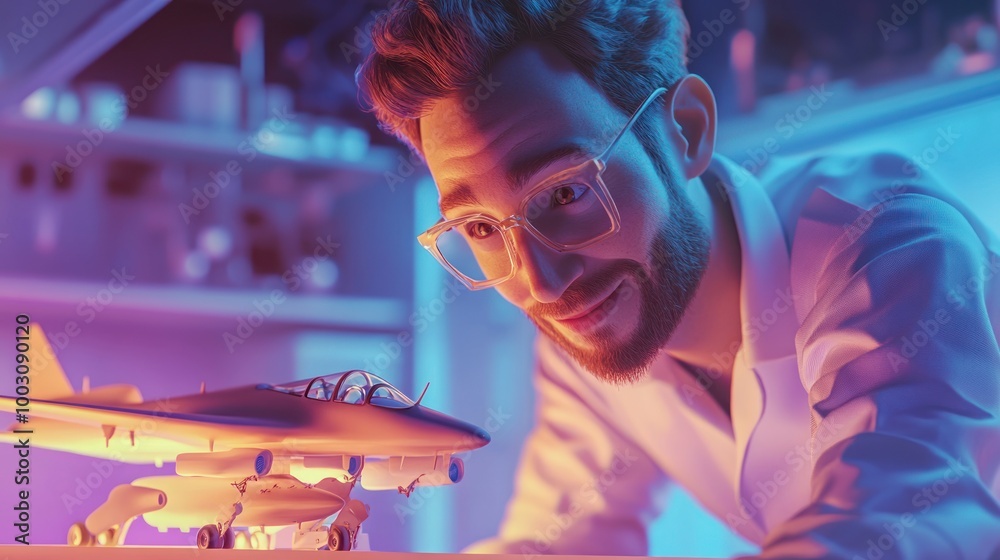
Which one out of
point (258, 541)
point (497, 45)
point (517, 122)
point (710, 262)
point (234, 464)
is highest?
point (497, 45)

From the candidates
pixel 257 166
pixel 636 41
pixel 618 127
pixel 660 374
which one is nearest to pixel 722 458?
pixel 660 374

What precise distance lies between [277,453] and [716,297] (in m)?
0.93

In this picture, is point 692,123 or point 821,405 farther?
point 692,123

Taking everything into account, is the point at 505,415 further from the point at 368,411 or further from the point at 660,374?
the point at 368,411

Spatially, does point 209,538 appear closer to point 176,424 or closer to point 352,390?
point 176,424

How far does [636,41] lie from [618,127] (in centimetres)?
19

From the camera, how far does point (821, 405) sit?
4.83 feet

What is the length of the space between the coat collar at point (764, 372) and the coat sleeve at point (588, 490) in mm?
288

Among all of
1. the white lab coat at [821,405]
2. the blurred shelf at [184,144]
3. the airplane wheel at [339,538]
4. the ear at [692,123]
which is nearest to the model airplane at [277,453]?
the airplane wheel at [339,538]

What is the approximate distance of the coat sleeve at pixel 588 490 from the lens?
2.13 meters

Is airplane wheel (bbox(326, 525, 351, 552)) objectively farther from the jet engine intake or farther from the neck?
the neck

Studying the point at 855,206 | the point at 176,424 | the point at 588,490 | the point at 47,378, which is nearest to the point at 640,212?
the point at 855,206

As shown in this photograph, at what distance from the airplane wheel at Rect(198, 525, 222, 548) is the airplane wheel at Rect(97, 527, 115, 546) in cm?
29

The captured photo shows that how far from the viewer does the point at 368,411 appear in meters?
1.64
